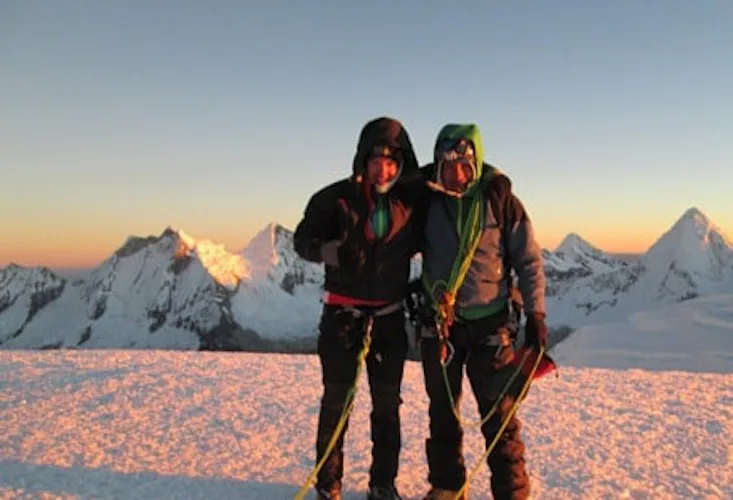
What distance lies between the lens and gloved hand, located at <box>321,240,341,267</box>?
4.33 meters

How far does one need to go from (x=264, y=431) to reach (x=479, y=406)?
301cm

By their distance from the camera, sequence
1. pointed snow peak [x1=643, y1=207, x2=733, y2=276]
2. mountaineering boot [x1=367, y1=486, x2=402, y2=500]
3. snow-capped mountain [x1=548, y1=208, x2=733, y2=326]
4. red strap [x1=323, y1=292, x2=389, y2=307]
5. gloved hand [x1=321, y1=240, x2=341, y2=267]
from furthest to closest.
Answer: pointed snow peak [x1=643, y1=207, x2=733, y2=276], snow-capped mountain [x1=548, y1=208, x2=733, y2=326], mountaineering boot [x1=367, y1=486, x2=402, y2=500], red strap [x1=323, y1=292, x2=389, y2=307], gloved hand [x1=321, y1=240, x2=341, y2=267]

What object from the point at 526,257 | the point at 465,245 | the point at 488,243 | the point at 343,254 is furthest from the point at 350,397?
the point at 526,257

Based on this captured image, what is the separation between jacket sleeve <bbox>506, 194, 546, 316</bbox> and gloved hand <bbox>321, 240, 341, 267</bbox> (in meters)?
1.26

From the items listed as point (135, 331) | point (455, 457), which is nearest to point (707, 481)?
point (455, 457)

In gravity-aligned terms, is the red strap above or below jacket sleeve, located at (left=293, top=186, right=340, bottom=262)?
below

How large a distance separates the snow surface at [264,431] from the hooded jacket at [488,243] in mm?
1793

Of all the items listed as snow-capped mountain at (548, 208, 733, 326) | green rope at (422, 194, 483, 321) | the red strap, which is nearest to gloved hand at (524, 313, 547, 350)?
green rope at (422, 194, 483, 321)

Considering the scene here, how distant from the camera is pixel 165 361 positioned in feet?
33.8

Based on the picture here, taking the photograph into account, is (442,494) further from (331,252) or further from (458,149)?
(458,149)

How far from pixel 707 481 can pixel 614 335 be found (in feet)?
206

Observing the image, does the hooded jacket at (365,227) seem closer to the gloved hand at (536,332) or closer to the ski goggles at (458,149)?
the ski goggles at (458,149)

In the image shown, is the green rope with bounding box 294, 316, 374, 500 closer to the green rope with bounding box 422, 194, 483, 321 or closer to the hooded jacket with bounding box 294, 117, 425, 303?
the hooded jacket with bounding box 294, 117, 425, 303

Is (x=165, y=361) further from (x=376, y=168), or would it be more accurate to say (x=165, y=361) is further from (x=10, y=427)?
(x=376, y=168)
